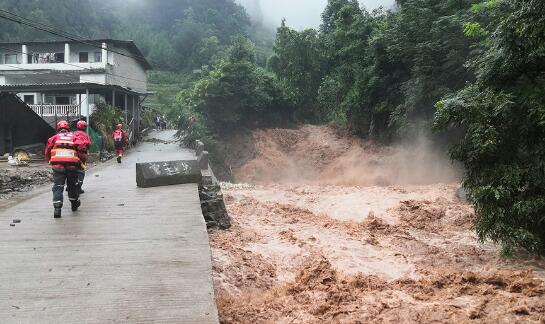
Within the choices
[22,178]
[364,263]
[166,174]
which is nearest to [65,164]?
[166,174]

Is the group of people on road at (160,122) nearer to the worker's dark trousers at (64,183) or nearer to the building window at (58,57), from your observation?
the building window at (58,57)

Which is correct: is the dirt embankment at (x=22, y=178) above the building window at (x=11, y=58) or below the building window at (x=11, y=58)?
below

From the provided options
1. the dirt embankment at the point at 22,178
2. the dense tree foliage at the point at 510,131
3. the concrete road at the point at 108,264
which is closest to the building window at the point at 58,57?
the dirt embankment at the point at 22,178

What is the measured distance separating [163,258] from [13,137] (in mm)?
21706

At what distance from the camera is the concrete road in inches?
163

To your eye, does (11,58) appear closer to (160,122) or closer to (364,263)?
(160,122)

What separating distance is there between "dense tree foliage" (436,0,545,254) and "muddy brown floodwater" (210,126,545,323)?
3.02 ft

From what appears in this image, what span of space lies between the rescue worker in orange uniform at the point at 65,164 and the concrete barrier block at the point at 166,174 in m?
2.71

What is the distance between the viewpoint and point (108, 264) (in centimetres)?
538

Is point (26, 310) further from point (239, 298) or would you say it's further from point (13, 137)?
point (13, 137)

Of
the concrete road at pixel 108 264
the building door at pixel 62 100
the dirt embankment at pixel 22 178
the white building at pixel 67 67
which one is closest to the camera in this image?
the concrete road at pixel 108 264

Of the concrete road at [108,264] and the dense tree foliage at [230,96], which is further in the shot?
the dense tree foliage at [230,96]

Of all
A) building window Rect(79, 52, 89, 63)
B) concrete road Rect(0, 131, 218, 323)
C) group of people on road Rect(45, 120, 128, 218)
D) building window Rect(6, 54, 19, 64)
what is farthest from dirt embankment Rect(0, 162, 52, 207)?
building window Rect(6, 54, 19, 64)

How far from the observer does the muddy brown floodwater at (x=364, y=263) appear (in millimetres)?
Result: 6219
